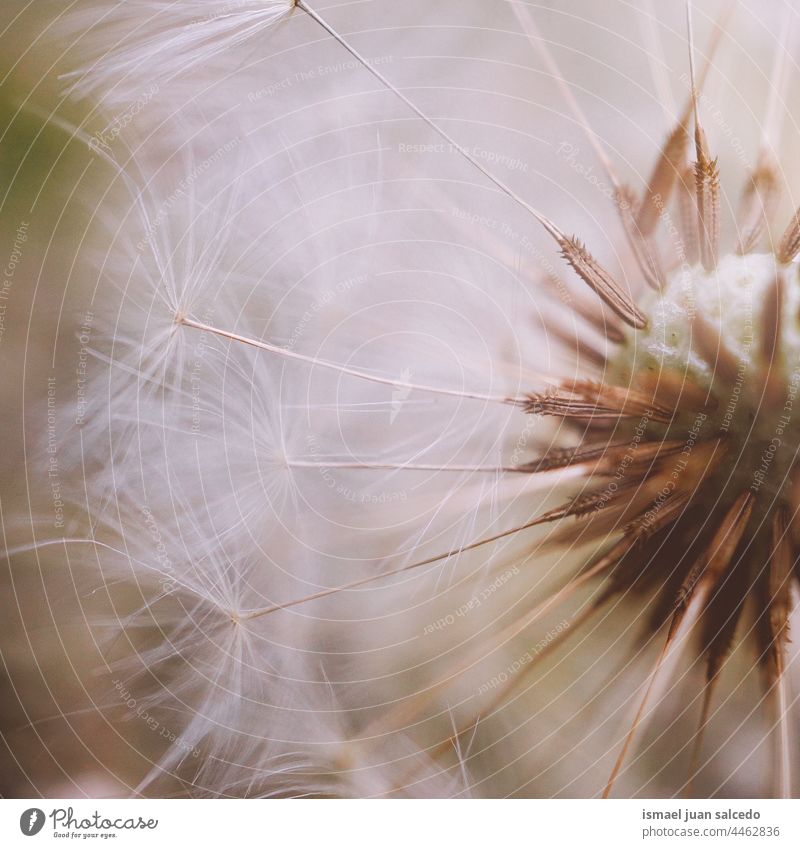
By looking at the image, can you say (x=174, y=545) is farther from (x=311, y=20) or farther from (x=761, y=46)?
(x=761, y=46)

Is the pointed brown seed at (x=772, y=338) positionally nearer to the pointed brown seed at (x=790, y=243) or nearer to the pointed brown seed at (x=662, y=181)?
the pointed brown seed at (x=790, y=243)

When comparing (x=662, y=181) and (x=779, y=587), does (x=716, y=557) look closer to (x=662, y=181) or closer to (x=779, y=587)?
(x=779, y=587)

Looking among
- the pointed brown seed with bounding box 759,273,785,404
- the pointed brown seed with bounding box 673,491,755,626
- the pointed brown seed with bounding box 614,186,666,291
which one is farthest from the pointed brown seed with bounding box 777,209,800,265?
the pointed brown seed with bounding box 673,491,755,626

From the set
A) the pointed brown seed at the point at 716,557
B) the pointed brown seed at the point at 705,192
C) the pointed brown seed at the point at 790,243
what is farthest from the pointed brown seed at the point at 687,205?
the pointed brown seed at the point at 716,557

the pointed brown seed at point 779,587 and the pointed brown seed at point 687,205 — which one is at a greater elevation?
the pointed brown seed at point 687,205
